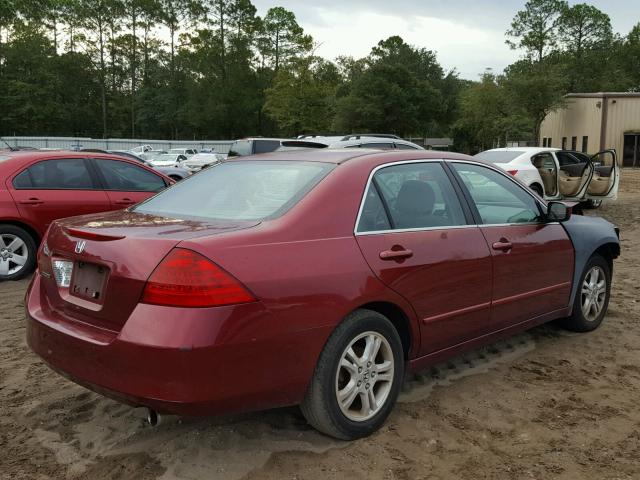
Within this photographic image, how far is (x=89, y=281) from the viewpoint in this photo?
287 centimetres

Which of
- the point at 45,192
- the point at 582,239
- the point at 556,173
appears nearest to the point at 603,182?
the point at 556,173

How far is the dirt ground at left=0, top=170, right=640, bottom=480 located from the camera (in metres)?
2.88

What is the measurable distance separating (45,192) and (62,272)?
443cm

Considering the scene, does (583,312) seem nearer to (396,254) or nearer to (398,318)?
(398,318)

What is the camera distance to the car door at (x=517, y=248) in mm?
3920

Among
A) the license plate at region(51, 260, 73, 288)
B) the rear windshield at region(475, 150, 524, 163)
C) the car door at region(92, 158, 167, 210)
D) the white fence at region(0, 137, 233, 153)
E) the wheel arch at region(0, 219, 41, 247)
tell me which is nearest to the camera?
the license plate at region(51, 260, 73, 288)

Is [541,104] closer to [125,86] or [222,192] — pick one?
[222,192]

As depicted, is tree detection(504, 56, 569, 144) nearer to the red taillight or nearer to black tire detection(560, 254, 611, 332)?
black tire detection(560, 254, 611, 332)

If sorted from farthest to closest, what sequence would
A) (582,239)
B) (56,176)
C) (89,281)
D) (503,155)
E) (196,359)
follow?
(503,155) → (56,176) → (582,239) → (89,281) → (196,359)

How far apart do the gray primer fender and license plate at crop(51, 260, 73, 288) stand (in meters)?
3.54

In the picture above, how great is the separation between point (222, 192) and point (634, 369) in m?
3.16

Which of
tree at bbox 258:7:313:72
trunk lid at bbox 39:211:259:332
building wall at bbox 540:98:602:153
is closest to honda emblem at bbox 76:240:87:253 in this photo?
trunk lid at bbox 39:211:259:332

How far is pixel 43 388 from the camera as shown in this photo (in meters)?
3.81

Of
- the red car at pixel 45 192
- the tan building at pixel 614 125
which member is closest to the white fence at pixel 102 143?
the tan building at pixel 614 125
